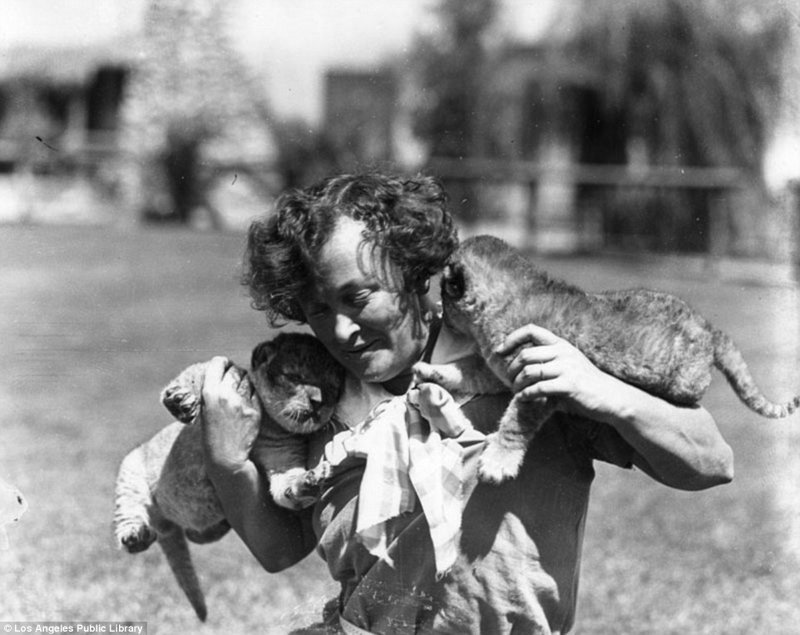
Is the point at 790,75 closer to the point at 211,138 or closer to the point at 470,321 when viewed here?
the point at 211,138

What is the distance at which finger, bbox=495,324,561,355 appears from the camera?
1.98 meters

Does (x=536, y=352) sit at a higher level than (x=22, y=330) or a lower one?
higher

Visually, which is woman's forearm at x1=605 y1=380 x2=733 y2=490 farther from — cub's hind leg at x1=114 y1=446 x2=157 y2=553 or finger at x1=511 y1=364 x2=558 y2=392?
cub's hind leg at x1=114 y1=446 x2=157 y2=553

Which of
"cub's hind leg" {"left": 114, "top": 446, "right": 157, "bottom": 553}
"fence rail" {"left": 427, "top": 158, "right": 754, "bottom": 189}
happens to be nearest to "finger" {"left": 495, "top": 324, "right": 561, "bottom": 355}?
"cub's hind leg" {"left": 114, "top": 446, "right": 157, "bottom": 553}

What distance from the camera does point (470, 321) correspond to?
2.10 metres

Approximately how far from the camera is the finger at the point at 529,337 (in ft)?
6.50

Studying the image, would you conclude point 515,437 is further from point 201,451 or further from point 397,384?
point 201,451

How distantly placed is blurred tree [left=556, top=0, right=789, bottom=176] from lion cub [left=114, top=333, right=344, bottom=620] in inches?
576

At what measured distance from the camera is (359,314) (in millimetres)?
2107

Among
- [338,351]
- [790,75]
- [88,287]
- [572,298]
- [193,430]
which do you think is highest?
[790,75]

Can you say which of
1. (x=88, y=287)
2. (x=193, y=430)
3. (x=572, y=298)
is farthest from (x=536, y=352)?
(x=88, y=287)

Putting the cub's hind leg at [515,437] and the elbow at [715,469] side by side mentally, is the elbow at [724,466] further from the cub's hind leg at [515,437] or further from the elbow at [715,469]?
the cub's hind leg at [515,437]

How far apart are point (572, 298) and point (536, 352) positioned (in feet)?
0.58

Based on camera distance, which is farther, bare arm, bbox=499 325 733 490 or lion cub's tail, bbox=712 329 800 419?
lion cub's tail, bbox=712 329 800 419
